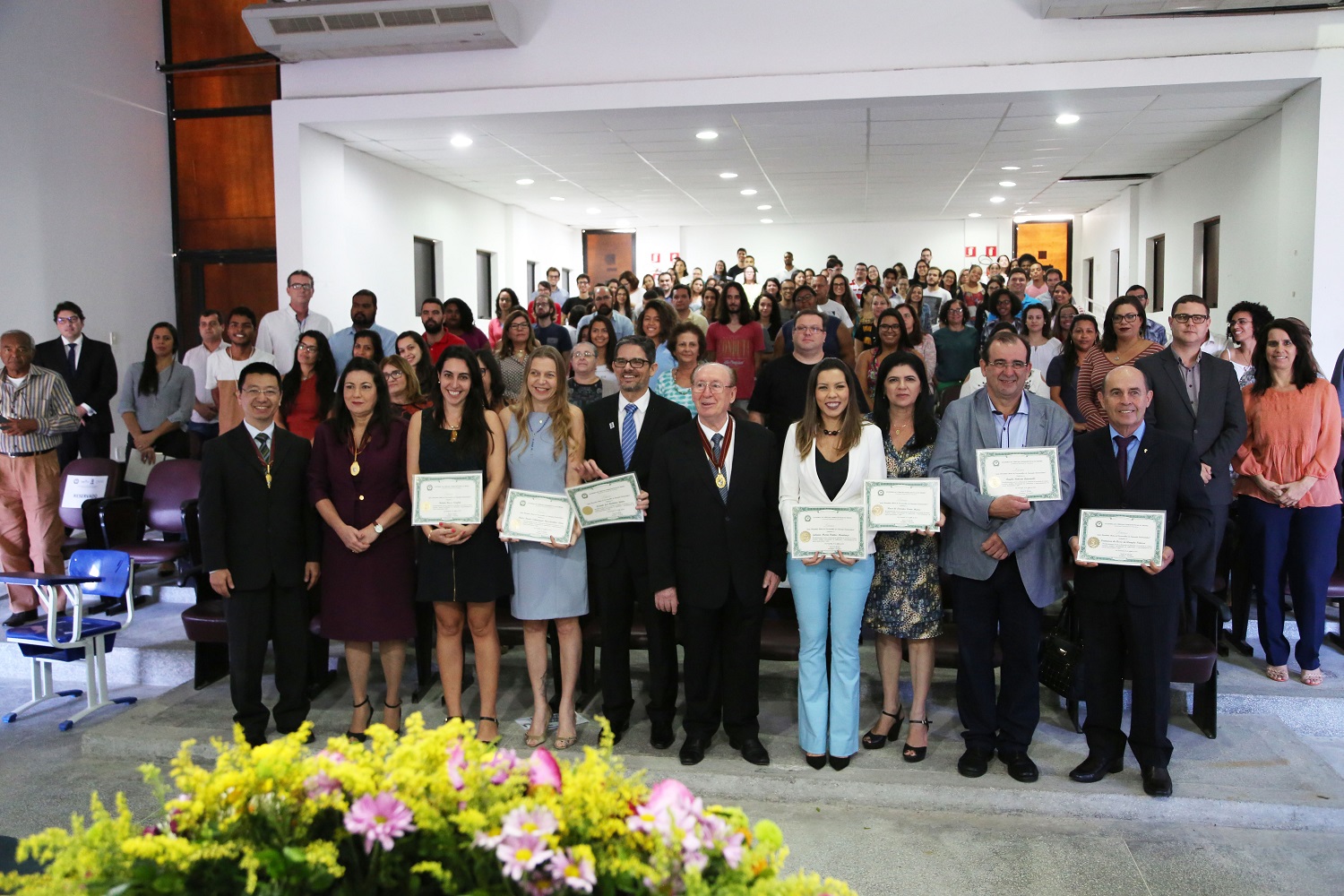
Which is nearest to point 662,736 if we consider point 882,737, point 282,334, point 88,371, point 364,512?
point 882,737

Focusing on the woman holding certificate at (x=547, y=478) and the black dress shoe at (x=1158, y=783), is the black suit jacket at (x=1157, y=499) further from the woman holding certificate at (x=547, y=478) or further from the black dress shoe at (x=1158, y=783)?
the woman holding certificate at (x=547, y=478)

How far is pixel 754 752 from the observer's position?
13.0ft

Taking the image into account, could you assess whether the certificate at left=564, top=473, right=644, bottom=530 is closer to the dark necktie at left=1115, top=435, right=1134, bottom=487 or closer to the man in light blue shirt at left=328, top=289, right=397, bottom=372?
the dark necktie at left=1115, top=435, right=1134, bottom=487

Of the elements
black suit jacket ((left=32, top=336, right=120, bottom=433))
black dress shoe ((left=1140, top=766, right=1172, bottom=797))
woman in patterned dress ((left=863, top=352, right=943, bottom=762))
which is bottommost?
black dress shoe ((left=1140, top=766, right=1172, bottom=797))

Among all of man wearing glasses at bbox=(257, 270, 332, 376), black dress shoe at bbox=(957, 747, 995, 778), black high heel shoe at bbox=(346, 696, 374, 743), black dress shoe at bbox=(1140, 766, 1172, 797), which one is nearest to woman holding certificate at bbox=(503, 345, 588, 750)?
black high heel shoe at bbox=(346, 696, 374, 743)

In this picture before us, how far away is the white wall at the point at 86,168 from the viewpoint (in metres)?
7.97

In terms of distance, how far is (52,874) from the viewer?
4.09 feet

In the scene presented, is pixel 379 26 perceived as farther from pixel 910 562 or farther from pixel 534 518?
pixel 910 562

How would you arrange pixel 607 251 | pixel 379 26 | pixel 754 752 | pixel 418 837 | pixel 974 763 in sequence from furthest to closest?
→ pixel 607 251
pixel 379 26
pixel 754 752
pixel 974 763
pixel 418 837

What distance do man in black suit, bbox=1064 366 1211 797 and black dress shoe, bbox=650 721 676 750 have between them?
1585 millimetres

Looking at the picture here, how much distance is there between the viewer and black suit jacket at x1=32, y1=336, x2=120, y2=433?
679 cm

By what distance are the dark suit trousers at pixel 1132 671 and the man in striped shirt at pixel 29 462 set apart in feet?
18.5

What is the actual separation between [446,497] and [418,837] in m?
2.62

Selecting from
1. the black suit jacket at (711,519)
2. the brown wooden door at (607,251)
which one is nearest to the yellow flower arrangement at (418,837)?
the black suit jacket at (711,519)
